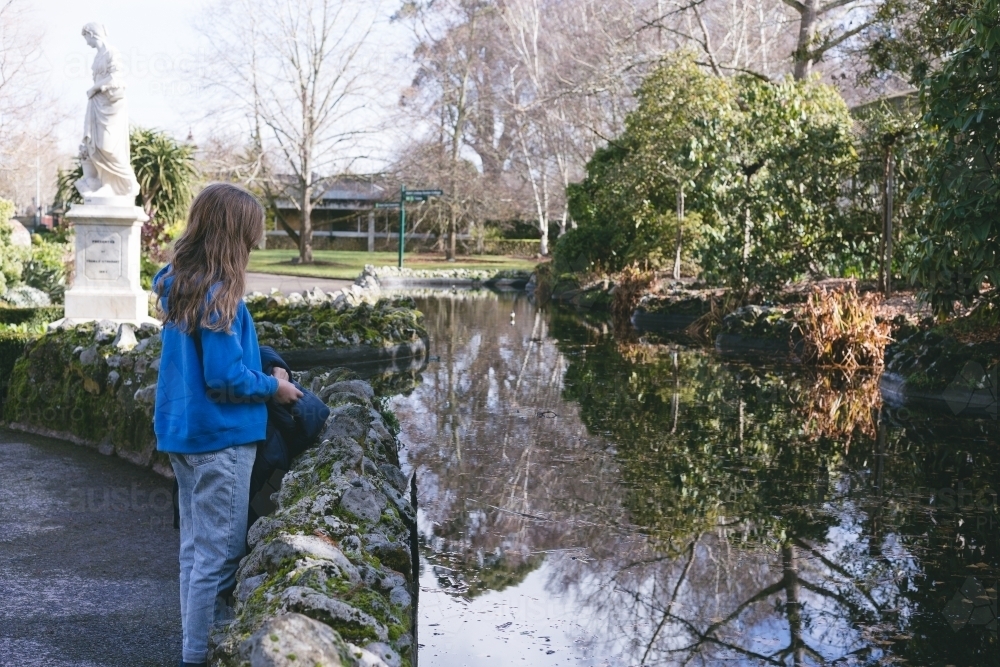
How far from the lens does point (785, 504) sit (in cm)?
691

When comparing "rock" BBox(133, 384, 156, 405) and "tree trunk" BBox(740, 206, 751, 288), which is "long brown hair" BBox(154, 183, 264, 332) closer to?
"rock" BBox(133, 384, 156, 405)

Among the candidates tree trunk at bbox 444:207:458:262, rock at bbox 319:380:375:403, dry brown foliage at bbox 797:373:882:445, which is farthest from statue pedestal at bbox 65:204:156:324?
tree trunk at bbox 444:207:458:262

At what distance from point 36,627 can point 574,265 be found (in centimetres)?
2767

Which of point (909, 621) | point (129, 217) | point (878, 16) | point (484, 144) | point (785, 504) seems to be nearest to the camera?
point (909, 621)

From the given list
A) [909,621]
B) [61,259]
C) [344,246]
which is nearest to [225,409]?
[909,621]

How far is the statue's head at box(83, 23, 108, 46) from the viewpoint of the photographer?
1220 centimetres

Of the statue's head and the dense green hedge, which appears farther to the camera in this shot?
the dense green hedge

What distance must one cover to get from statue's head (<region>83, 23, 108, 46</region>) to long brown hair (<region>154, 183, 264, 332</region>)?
9822 mm

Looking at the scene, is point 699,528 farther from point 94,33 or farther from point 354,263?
point 354,263

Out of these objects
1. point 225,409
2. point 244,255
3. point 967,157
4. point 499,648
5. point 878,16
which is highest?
point 878,16

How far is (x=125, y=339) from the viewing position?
8125 mm

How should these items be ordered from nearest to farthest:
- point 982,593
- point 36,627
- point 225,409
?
point 225,409, point 36,627, point 982,593

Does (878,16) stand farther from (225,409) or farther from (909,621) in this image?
(225,409)

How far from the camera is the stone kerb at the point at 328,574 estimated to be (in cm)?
279
